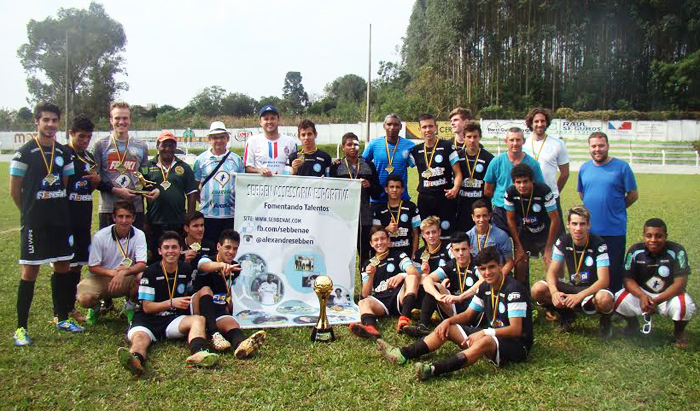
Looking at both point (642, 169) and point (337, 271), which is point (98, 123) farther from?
point (337, 271)

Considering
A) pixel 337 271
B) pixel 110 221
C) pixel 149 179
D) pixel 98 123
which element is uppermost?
pixel 98 123

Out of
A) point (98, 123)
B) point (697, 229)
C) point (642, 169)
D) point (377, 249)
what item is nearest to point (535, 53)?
point (642, 169)

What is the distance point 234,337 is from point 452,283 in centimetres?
225

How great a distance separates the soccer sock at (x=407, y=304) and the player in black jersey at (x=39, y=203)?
321cm

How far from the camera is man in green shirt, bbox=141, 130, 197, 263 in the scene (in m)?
5.97

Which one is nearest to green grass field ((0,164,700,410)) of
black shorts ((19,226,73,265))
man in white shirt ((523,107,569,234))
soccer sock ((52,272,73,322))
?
soccer sock ((52,272,73,322))

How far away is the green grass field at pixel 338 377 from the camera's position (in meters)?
3.82

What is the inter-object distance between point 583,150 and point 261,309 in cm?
3339

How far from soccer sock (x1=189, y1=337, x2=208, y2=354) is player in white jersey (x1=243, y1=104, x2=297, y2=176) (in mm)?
2367

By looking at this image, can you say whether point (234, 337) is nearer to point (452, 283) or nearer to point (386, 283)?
point (386, 283)

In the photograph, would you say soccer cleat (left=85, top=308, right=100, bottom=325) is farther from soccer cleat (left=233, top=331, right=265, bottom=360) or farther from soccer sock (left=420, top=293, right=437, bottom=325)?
soccer sock (left=420, top=293, right=437, bottom=325)

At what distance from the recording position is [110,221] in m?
6.16

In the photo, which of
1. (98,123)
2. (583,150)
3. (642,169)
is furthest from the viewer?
(98,123)

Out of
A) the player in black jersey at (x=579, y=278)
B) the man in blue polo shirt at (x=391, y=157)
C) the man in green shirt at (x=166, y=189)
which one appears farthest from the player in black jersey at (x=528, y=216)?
the man in green shirt at (x=166, y=189)
